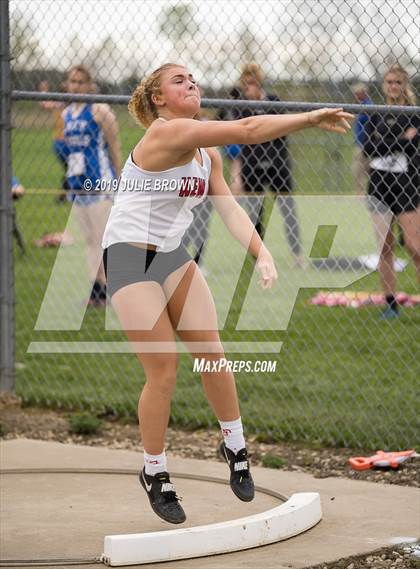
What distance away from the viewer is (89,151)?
9008 millimetres

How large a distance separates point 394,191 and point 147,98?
11.9ft

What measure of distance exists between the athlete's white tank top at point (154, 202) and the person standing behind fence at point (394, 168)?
9.18 ft

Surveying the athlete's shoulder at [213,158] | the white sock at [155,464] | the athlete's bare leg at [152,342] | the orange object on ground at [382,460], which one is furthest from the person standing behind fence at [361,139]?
the white sock at [155,464]

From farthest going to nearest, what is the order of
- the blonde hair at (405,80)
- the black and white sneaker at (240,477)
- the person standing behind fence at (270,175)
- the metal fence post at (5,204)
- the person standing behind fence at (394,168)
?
the person standing behind fence at (270,175)
the person standing behind fence at (394,168)
the metal fence post at (5,204)
the blonde hair at (405,80)
the black and white sneaker at (240,477)

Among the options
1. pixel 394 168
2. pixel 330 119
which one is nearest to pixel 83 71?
pixel 394 168

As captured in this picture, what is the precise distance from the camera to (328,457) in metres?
6.33

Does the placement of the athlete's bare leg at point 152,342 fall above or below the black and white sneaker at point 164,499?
above

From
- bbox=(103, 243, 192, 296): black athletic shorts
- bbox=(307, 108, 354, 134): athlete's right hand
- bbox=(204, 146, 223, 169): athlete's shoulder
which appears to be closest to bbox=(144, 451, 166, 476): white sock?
bbox=(103, 243, 192, 296): black athletic shorts

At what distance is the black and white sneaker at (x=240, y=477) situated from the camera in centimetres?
475

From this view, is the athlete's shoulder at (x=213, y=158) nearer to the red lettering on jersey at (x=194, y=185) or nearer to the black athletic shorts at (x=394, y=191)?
the red lettering on jersey at (x=194, y=185)

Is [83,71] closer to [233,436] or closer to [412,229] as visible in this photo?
[412,229]

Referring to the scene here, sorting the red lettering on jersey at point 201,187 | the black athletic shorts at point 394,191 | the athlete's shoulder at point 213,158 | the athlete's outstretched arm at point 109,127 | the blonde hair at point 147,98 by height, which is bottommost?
the red lettering on jersey at point 201,187

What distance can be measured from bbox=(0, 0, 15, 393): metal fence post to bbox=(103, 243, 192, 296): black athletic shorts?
2706mm

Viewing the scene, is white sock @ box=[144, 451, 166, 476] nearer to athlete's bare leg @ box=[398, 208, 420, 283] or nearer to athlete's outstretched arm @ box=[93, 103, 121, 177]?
athlete's bare leg @ box=[398, 208, 420, 283]
